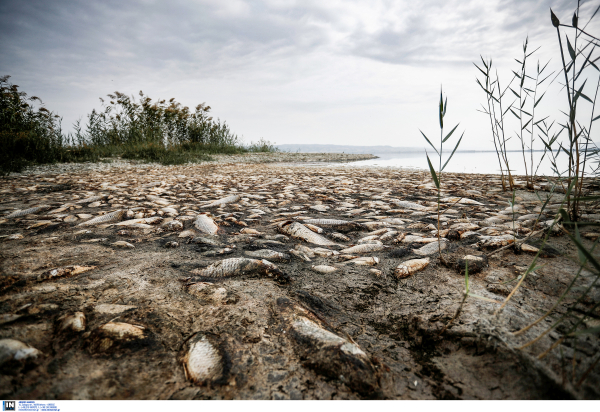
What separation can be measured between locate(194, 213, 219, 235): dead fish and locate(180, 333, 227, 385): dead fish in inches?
Result: 50.2

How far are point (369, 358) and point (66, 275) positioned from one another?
4.47ft

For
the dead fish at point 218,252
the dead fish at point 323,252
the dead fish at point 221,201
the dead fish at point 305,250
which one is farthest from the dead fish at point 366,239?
the dead fish at point 221,201

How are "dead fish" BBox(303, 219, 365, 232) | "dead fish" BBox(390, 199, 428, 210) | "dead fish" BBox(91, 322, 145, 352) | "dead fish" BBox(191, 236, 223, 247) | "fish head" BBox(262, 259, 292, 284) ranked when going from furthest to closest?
"dead fish" BBox(390, 199, 428, 210) < "dead fish" BBox(303, 219, 365, 232) < "dead fish" BBox(191, 236, 223, 247) < "fish head" BBox(262, 259, 292, 284) < "dead fish" BBox(91, 322, 145, 352)

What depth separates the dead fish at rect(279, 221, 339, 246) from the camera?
77.8 inches

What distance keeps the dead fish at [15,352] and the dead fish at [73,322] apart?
0.11 metres

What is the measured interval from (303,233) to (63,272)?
137 cm

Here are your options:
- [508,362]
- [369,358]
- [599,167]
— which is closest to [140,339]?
[369,358]

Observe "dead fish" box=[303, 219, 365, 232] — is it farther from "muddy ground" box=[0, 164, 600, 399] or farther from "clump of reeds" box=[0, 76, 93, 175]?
"clump of reeds" box=[0, 76, 93, 175]

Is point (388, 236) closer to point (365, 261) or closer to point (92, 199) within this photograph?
point (365, 261)

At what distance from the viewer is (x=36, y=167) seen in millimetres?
6316

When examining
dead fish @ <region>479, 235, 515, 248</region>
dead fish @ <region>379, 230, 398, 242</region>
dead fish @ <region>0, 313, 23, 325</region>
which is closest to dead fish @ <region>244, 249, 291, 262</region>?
dead fish @ <region>379, 230, 398, 242</region>

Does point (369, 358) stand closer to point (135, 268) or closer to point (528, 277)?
point (528, 277)

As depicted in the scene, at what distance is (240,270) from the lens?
142cm

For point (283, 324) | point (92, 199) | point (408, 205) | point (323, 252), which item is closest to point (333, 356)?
point (283, 324)
